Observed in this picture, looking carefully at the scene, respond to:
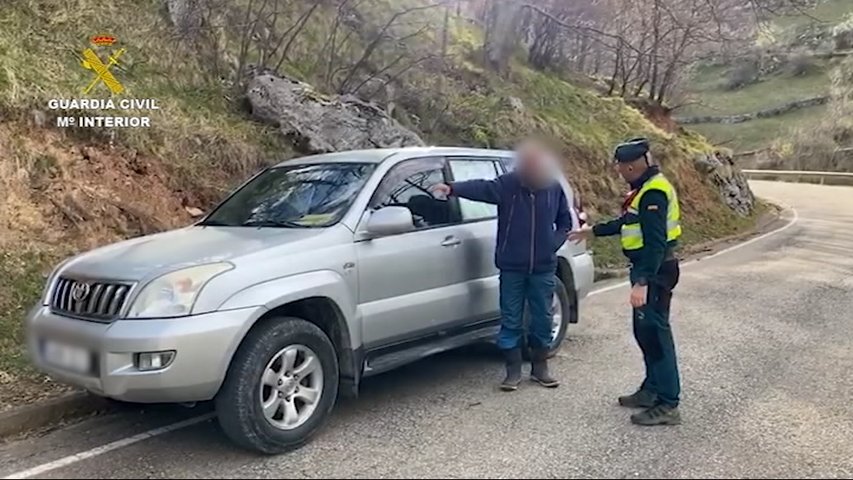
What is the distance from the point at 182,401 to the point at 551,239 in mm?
2702

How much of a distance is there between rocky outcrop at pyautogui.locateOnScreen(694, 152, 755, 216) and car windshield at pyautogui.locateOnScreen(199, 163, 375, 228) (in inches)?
→ 640

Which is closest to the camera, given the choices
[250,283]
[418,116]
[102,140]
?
[250,283]

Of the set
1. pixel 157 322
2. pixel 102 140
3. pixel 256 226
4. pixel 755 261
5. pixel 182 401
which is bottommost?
pixel 755 261

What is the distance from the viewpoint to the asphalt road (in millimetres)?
4133

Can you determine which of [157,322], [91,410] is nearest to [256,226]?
[157,322]

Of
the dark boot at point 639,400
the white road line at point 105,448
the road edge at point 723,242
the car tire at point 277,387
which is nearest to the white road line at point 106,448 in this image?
the white road line at point 105,448

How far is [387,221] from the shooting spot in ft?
15.7

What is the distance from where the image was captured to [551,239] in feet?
17.7

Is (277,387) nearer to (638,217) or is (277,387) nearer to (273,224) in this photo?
(273,224)

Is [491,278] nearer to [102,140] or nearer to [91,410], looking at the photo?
[91,410]

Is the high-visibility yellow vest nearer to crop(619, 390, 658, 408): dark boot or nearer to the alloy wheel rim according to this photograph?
crop(619, 390, 658, 408): dark boot

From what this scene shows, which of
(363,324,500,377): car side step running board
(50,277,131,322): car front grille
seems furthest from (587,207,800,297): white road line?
(50,277,131,322): car front grille

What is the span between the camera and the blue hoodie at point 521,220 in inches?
210

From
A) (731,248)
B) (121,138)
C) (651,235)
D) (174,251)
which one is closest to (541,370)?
(651,235)
